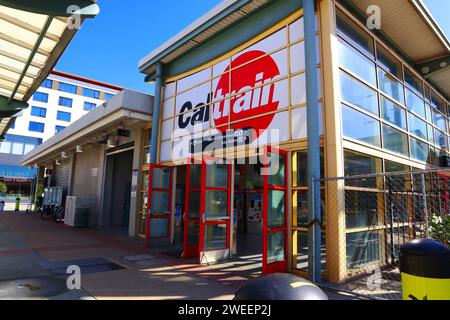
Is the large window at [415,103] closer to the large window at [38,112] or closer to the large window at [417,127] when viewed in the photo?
the large window at [417,127]

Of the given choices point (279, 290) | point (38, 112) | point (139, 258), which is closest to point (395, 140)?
point (139, 258)

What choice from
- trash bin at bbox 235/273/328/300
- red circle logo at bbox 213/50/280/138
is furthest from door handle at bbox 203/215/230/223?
trash bin at bbox 235/273/328/300

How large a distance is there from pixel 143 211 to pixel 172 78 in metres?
5.16

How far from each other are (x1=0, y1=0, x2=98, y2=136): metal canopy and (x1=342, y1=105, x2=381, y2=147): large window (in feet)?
16.7

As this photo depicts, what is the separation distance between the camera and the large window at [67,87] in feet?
167

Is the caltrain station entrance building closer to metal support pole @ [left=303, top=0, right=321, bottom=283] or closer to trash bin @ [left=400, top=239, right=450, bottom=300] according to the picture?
metal support pole @ [left=303, top=0, right=321, bottom=283]

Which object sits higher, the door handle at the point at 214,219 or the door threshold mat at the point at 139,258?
the door handle at the point at 214,219

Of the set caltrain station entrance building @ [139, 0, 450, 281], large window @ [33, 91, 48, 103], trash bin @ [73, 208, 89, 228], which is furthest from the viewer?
large window @ [33, 91, 48, 103]

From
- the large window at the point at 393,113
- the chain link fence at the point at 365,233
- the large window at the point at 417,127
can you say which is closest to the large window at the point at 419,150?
the large window at the point at 417,127

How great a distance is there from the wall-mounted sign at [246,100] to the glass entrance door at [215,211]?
800 millimetres

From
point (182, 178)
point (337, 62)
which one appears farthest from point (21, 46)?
point (182, 178)

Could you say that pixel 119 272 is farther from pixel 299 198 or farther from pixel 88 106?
pixel 88 106

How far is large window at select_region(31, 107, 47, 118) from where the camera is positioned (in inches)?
1892
